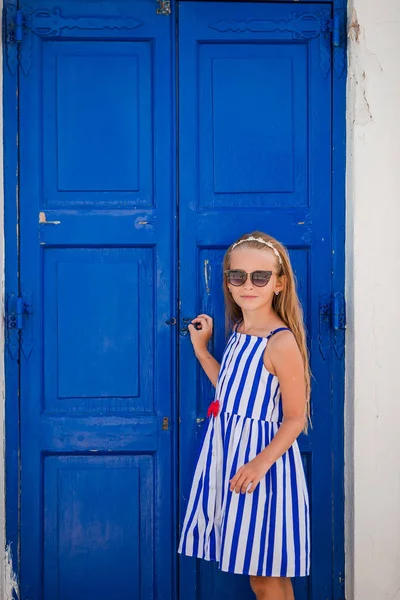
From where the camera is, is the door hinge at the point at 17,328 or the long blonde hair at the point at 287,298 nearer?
the long blonde hair at the point at 287,298

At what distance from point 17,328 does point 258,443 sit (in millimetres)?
1118

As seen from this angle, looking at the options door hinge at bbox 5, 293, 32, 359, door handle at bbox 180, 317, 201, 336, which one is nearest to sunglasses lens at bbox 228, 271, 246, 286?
door handle at bbox 180, 317, 201, 336

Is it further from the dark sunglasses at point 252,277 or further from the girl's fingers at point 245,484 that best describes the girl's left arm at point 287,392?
the dark sunglasses at point 252,277

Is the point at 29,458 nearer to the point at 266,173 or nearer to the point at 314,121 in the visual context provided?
the point at 266,173

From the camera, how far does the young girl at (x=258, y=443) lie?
259 cm

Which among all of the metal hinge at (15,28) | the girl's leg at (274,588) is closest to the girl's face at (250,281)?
the girl's leg at (274,588)

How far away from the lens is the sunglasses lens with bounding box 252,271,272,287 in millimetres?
2682

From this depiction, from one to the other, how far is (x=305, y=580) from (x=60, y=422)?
1.25 meters

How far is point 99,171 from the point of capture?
9.85 ft

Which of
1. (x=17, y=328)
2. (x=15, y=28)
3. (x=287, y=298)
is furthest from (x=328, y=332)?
(x=15, y=28)

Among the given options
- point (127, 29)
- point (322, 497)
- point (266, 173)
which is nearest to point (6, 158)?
point (127, 29)

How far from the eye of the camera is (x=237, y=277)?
2.70 meters

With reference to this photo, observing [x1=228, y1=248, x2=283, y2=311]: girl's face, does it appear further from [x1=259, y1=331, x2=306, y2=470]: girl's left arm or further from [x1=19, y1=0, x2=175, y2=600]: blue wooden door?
[x1=19, y1=0, x2=175, y2=600]: blue wooden door

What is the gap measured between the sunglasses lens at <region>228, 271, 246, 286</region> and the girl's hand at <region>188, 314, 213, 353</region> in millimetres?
307
